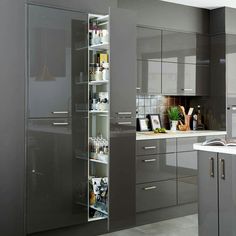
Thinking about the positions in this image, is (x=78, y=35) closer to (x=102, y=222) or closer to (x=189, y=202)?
(x=102, y=222)

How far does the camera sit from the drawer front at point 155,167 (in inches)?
185

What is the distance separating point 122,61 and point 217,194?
157 centimetres

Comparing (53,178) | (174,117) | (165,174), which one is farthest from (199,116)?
(53,178)

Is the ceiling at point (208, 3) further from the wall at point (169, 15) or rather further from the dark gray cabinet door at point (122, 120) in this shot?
the dark gray cabinet door at point (122, 120)

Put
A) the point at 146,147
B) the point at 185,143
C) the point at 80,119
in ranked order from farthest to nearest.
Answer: the point at 185,143 < the point at 146,147 < the point at 80,119

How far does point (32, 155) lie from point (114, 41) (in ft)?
4.27

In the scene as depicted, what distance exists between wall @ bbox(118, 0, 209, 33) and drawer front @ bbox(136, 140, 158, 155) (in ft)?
4.63

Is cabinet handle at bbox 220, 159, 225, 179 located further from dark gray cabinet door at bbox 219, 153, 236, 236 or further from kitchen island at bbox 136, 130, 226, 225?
kitchen island at bbox 136, 130, 226, 225

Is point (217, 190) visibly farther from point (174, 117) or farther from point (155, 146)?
point (174, 117)

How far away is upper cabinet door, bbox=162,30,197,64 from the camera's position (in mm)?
5258

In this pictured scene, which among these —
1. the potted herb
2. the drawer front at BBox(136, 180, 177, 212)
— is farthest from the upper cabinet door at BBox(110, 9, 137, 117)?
the potted herb

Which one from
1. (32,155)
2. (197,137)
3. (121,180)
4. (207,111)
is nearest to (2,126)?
(32,155)

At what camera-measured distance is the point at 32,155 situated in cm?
382

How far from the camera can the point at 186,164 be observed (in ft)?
17.0
